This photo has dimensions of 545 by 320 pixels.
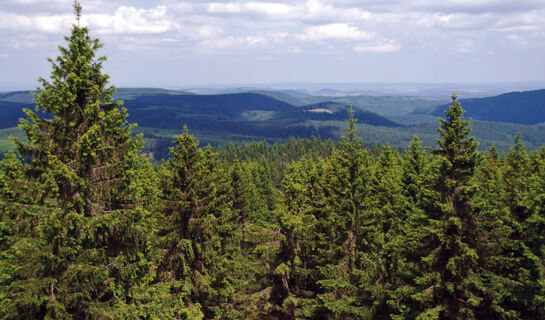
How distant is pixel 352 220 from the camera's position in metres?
22.2

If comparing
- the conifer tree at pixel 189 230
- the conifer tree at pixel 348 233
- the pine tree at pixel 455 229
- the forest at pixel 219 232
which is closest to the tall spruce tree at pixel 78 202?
the forest at pixel 219 232

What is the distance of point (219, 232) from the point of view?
21172 millimetres

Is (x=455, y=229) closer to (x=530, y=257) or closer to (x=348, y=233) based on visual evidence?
(x=530, y=257)

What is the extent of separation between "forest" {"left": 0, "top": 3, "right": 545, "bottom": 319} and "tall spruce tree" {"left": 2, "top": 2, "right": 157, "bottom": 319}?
0.05 meters

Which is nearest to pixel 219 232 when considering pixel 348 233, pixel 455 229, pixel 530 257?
pixel 348 233

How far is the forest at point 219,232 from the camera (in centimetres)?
1114

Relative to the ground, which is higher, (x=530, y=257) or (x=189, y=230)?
(x=189, y=230)

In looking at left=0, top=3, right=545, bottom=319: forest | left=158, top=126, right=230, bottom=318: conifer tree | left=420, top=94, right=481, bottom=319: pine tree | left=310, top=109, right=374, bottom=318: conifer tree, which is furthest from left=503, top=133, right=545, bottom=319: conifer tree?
left=158, top=126, right=230, bottom=318: conifer tree

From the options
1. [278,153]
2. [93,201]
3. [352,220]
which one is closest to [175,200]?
[93,201]

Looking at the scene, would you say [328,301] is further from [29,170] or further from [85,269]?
[29,170]

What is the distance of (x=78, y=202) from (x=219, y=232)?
10515 mm

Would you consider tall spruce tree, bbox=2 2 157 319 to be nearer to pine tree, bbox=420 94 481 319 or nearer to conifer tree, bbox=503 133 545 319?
pine tree, bbox=420 94 481 319

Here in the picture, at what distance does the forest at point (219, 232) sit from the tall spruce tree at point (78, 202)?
5cm

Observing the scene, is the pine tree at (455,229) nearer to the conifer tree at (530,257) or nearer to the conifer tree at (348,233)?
the conifer tree at (530,257)
